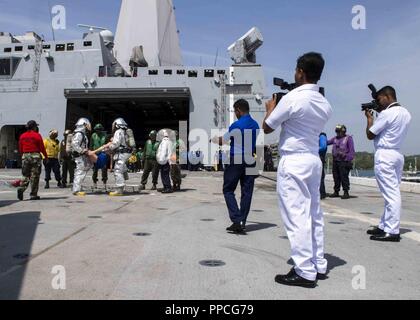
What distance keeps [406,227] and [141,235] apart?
3.83 meters

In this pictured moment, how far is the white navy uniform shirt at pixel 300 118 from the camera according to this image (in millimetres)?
3070

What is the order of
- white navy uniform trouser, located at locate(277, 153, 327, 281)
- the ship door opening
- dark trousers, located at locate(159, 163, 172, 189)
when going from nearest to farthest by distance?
1. white navy uniform trouser, located at locate(277, 153, 327, 281)
2. dark trousers, located at locate(159, 163, 172, 189)
3. the ship door opening

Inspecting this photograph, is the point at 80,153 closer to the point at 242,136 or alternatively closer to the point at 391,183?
the point at 242,136

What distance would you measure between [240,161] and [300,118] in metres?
2.03

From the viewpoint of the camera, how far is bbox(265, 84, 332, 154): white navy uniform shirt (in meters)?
3.07

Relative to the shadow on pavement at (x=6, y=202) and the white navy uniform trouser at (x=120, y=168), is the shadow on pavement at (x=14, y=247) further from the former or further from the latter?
the white navy uniform trouser at (x=120, y=168)

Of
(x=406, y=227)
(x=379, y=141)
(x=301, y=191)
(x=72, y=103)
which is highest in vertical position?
(x=72, y=103)

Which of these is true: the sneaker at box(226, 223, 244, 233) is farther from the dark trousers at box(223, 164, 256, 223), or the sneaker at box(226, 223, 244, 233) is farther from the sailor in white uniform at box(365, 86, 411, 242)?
the sailor in white uniform at box(365, 86, 411, 242)

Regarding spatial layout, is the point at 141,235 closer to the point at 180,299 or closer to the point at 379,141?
the point at 180,299

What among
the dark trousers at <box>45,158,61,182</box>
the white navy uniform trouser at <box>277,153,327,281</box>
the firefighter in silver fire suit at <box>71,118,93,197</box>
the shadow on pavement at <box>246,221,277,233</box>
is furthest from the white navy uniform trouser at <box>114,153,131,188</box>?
the white navy uniform trouser at <box>277,153,327,281</box>

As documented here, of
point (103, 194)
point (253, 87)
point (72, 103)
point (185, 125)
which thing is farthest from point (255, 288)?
point (185, 125)

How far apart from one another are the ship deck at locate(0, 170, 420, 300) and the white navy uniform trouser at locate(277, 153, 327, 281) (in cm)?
22

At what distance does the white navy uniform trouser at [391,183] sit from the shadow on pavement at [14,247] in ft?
13.0

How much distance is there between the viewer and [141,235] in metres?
4.66
